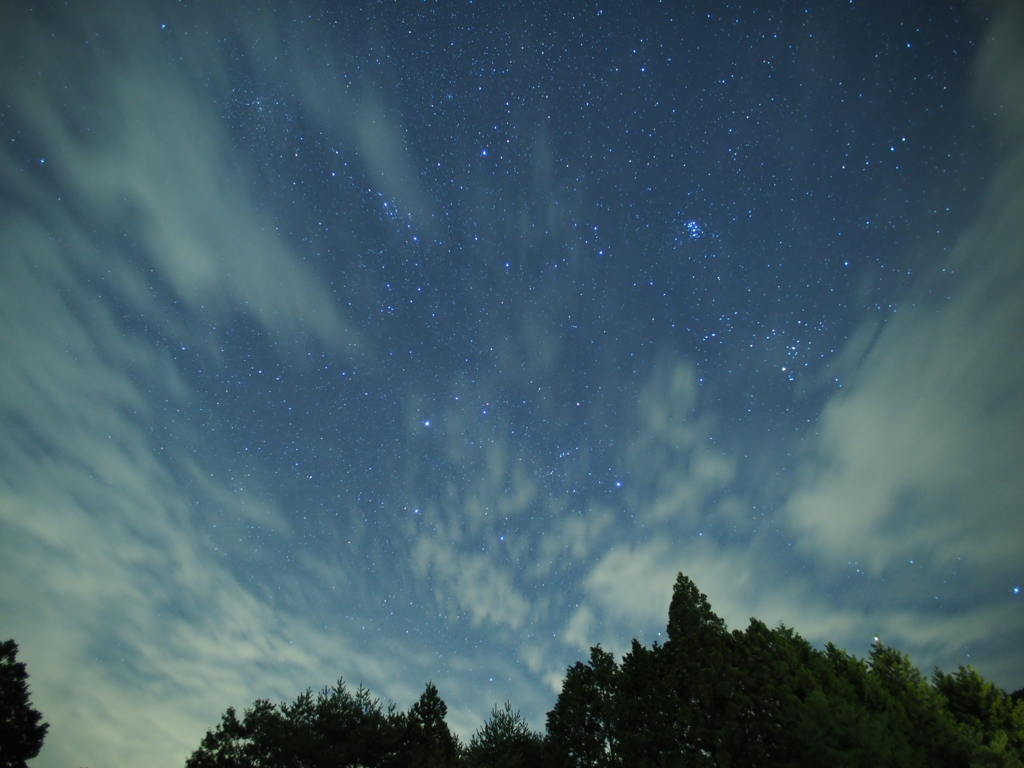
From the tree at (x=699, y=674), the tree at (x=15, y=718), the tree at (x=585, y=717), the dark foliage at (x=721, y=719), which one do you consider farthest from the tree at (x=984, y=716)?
the tree at (x=15, y=718)

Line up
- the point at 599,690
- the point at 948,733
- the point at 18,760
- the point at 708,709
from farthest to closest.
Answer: the point at 18,760
the point at 599,690
the point at 708,709
the point at 948,733

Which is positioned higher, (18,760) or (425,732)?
(425,732)

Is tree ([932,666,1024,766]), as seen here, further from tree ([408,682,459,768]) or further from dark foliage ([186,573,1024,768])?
tree ([408,682,459,768])

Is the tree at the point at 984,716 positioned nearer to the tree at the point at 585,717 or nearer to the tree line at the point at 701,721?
the tree line at the point at 701,721

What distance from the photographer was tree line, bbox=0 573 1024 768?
20.6m

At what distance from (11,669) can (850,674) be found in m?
61.7

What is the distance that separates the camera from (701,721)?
23.2m

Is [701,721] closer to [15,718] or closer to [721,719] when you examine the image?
[721,719]

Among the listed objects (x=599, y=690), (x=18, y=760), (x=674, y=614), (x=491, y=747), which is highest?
(x=674, y=614)

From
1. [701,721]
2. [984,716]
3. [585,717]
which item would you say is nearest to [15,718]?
[585,717]

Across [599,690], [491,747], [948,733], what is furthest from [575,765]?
[948,733]

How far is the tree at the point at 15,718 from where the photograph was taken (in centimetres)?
3525

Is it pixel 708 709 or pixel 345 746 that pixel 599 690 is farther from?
pixel 345 746

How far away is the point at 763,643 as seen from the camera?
84.6 feet
